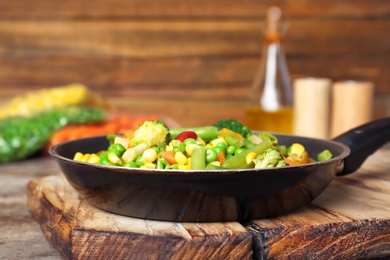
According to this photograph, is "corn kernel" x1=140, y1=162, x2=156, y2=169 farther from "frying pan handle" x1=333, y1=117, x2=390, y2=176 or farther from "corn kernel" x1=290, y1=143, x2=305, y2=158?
"frying pan handle" x1=333, y1=117, x2=390, y2=176

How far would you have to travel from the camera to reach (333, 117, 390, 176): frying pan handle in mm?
1574

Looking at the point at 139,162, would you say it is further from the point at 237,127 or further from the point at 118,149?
the point at 237,127

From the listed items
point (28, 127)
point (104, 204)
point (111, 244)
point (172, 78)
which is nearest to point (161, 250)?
point (111, 244)

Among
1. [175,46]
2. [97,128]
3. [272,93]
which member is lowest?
[97,128]

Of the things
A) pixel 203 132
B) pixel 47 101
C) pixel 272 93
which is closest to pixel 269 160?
pixel 203 132

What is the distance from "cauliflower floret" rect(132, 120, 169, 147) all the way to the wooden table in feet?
0.80

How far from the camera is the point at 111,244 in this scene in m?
1.14

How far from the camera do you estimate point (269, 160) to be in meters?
1.27

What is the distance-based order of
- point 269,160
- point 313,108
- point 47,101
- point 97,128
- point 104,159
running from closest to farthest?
point 269,160
point 104,159
point 313,108
point 97,128
point 47,101

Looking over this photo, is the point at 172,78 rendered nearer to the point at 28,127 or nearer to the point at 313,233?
the point at 28,127

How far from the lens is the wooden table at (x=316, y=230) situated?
1.18 m

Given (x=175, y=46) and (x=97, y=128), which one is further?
(x=175, y=46)

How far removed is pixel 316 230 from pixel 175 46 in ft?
9.10

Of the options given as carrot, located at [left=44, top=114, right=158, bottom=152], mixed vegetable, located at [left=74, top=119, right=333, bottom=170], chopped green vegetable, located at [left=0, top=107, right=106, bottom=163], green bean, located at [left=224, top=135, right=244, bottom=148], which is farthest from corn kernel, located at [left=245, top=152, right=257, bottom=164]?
chopped green vegetable, located at [left=0, top=107, right=106, bottom=163]
